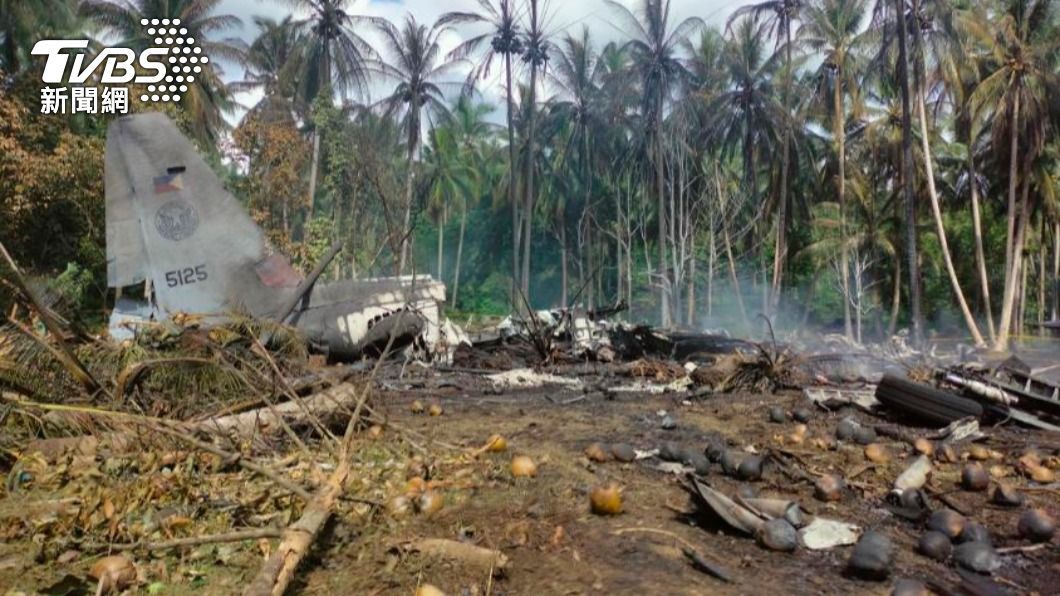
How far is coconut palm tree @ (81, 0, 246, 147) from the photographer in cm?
2770

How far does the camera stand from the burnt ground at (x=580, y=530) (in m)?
3.32

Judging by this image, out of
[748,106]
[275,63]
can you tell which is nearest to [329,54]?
[275,63]

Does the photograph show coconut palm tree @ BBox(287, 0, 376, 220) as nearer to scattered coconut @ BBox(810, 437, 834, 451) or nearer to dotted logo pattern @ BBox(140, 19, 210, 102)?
dotted logo pattern @ BBox(140, 19, 210, 102)

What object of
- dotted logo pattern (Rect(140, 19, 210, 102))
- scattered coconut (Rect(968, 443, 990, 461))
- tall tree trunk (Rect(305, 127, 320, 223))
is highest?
dotted logo pattern (Rect(140, 19, 210, 102))

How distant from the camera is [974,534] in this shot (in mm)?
4047

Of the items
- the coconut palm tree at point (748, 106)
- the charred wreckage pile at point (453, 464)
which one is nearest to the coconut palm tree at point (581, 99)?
the coconut palm tree at point (748, 106)

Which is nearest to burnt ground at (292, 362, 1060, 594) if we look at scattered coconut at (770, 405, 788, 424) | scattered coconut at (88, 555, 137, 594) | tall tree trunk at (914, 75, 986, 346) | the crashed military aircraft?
scattered coconut at (770, 405, 788, 424)

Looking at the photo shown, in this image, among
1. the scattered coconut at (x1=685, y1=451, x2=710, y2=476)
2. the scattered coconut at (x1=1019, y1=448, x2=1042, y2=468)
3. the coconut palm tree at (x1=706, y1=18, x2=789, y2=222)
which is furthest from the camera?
the coconut palm tree at (x1=706, y1=18, x2=789, y2=222)

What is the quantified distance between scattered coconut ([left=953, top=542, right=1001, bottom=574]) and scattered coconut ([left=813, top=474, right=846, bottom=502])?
0.95 meters

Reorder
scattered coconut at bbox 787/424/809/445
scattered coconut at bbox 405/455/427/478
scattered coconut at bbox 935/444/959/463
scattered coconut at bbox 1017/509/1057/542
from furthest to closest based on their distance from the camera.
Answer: scattered coconut at bbox 787/424/809/445, scattered coconut at bbox 935/444/959/463, scattered coconut at bbox 405/455/427/478, scattered coconut at bbox 1017/509/1057/542

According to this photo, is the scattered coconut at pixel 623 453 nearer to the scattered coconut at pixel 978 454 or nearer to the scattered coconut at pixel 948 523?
the scattered coconut at pixel 948 523

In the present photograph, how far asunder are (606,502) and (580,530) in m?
0.29

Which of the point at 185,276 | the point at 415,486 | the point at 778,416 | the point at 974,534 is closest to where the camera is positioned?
the point at 974,534

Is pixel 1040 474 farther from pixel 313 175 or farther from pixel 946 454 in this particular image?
pixel 313 175
